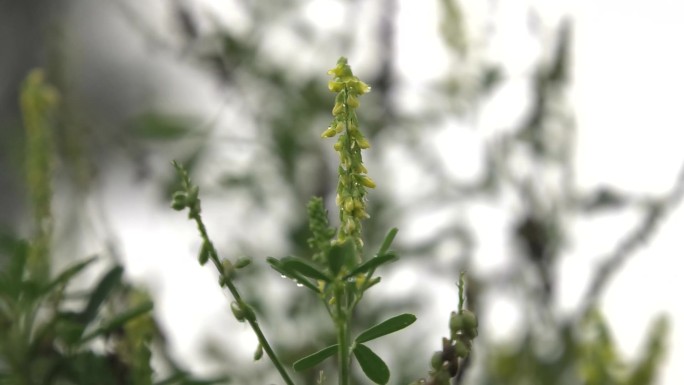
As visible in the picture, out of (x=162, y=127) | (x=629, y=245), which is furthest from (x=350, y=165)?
(x=162, y=127)

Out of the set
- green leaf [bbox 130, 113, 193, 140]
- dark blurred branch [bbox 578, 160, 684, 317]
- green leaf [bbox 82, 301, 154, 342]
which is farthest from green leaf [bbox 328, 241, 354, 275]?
green leaf [bbox 130, 113, 193, 140]

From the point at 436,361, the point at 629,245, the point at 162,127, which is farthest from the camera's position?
the point at 162,127

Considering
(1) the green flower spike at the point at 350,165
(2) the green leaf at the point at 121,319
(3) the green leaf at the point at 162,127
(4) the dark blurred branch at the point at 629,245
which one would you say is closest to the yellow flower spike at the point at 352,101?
(1) the green flower spike at the point at 350,165

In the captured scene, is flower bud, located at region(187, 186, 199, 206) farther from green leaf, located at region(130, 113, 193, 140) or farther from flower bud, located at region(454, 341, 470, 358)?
green leaf, located at region(130, 113, 193, 140)

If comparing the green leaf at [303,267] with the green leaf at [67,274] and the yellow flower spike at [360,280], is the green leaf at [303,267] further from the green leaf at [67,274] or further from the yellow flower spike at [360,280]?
the green leaf at [67,274]

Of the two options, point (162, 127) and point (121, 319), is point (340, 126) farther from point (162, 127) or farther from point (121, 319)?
point (162, 127)

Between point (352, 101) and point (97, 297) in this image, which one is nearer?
point (352, 101)

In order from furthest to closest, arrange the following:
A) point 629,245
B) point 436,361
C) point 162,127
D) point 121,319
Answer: point 162,127, point 629,245, point 121,319, point 436,361
